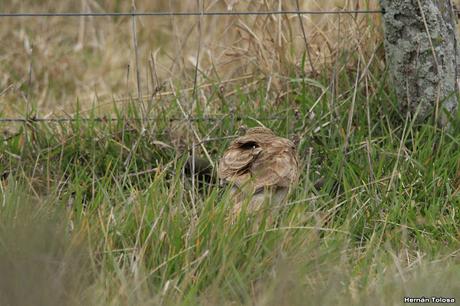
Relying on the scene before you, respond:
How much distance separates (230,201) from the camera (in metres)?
2.83

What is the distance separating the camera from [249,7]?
4480 millimetres

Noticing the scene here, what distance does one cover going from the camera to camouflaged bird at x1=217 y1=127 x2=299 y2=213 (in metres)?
2.87

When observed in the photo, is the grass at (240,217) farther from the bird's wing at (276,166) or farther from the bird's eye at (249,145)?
the bird's eye at (249,145)

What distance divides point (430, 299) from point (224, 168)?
96 centimetres

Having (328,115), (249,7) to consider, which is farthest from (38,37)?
(328,115)

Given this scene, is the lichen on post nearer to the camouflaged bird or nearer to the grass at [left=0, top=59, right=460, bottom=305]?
the grass at [left=0, top=59, right=460, bottom=305]

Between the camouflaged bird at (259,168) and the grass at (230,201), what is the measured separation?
65mm

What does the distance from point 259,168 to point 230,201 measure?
7.0 inches

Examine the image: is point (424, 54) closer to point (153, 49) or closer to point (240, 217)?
point (240, 217)

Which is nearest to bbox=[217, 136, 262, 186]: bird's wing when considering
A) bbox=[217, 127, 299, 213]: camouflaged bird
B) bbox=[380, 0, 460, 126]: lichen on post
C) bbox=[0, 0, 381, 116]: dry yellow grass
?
bbox=[217, 127, 299, 213]: camouflaged bird

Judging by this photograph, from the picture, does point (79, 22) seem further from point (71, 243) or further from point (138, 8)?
point (71, 243)

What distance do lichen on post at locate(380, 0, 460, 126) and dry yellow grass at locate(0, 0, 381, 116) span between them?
0.19 meters

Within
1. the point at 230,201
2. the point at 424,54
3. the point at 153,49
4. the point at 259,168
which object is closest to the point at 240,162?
the point at 259,168

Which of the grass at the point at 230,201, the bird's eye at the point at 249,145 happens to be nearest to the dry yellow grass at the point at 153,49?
the grass at the point at 230,201
